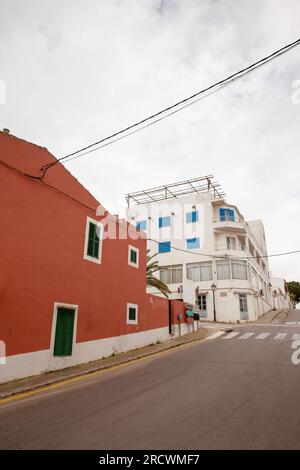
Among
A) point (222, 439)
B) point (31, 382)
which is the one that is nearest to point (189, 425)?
point (222, 439)

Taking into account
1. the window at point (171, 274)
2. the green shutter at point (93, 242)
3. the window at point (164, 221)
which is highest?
the window at point (164, 221)

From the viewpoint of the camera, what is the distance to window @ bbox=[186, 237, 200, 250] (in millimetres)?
37094

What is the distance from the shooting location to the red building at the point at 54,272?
340 inches

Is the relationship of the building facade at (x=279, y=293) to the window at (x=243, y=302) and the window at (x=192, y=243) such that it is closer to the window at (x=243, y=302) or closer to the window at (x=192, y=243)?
the window at (x=243, y=302)

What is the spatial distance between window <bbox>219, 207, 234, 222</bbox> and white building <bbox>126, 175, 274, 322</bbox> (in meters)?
0.12

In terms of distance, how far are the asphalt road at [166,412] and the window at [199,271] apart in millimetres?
26825

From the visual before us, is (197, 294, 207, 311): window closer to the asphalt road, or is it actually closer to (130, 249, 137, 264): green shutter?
(130, 249, 137, 264): green shutter

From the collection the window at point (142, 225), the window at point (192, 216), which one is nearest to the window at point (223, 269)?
the window at point (192, 216)

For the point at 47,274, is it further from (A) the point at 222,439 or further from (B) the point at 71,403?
(A) the point at 222,439

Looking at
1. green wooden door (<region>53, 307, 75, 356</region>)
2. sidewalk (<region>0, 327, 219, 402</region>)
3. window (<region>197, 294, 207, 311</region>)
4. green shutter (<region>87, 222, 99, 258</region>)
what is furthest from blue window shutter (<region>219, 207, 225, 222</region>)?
green wooden door (<region>53, 307, 75, 356</region>)

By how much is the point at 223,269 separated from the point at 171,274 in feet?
22.7

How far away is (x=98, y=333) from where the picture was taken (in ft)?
39.4

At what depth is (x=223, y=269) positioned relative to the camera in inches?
1374
